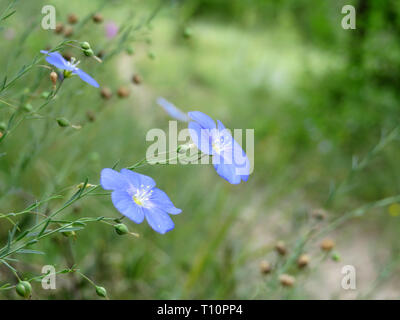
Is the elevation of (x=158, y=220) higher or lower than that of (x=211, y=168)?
lower

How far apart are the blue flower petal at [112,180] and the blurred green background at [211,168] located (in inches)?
6.0

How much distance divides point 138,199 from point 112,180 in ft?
0.33

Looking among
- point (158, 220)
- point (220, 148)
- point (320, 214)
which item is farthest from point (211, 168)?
point (158, 220)

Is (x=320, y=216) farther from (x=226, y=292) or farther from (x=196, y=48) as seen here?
(x=196, y=48)

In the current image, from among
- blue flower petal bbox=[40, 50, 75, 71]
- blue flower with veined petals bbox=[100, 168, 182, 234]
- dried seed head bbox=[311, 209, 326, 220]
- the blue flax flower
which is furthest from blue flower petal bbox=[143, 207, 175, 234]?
dried seed head bbox=[311, 209, 326, 220]

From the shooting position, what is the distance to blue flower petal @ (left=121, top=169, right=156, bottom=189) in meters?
0.67

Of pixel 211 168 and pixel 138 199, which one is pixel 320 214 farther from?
pixel 211 168

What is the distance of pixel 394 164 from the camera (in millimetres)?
2889

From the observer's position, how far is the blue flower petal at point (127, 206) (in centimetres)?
61

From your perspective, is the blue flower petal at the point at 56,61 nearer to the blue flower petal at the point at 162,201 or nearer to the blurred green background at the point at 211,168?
the blurred green background at the point at 211,168

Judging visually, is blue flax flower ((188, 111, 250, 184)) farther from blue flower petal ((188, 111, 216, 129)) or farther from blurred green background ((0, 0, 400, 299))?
blurred green background ((0, 0, 400, 299))

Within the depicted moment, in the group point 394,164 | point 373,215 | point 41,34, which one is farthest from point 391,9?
point 41,34

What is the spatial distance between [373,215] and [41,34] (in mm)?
2440

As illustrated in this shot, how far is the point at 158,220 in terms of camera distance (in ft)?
2.21
